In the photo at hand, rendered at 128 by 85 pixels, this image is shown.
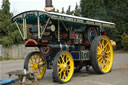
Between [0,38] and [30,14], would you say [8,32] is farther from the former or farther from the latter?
[30,14]

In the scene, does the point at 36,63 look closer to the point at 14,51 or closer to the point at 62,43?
the point at 62,43

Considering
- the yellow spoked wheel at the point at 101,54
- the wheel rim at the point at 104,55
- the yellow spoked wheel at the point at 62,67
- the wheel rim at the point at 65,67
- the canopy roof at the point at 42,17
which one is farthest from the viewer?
the wheel rim at the point at 104,55

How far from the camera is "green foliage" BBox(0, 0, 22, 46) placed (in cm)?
2169

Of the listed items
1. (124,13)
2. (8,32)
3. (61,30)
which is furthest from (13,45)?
(124,13)

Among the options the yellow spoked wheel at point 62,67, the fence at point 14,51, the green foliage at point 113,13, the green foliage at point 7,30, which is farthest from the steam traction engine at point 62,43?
the green foliage at point 113,13

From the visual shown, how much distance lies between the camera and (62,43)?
348 inches

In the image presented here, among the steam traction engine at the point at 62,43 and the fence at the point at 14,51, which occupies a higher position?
the steam traction engine at the point at 62,43

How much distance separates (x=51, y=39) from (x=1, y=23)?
1527 cm

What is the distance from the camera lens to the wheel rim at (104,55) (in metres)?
9.88

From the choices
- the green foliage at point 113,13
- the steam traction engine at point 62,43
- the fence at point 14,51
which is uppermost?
the green foliage at point 113,13

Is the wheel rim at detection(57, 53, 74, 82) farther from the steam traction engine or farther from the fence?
the fence

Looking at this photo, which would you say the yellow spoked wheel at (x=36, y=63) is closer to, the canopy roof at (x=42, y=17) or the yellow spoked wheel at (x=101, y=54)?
the canopy roof at (x=42, y=17)

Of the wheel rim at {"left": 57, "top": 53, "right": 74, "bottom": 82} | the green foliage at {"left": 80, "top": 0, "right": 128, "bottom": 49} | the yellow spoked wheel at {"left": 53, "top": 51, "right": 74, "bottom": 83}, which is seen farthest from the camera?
the green foliage at {"left": 80, "top": 0, "right": 128, "bottom": 49}

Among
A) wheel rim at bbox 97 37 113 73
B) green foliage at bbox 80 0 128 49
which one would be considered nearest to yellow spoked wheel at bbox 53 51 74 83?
wheel rim at bbox 97 37 113 73
